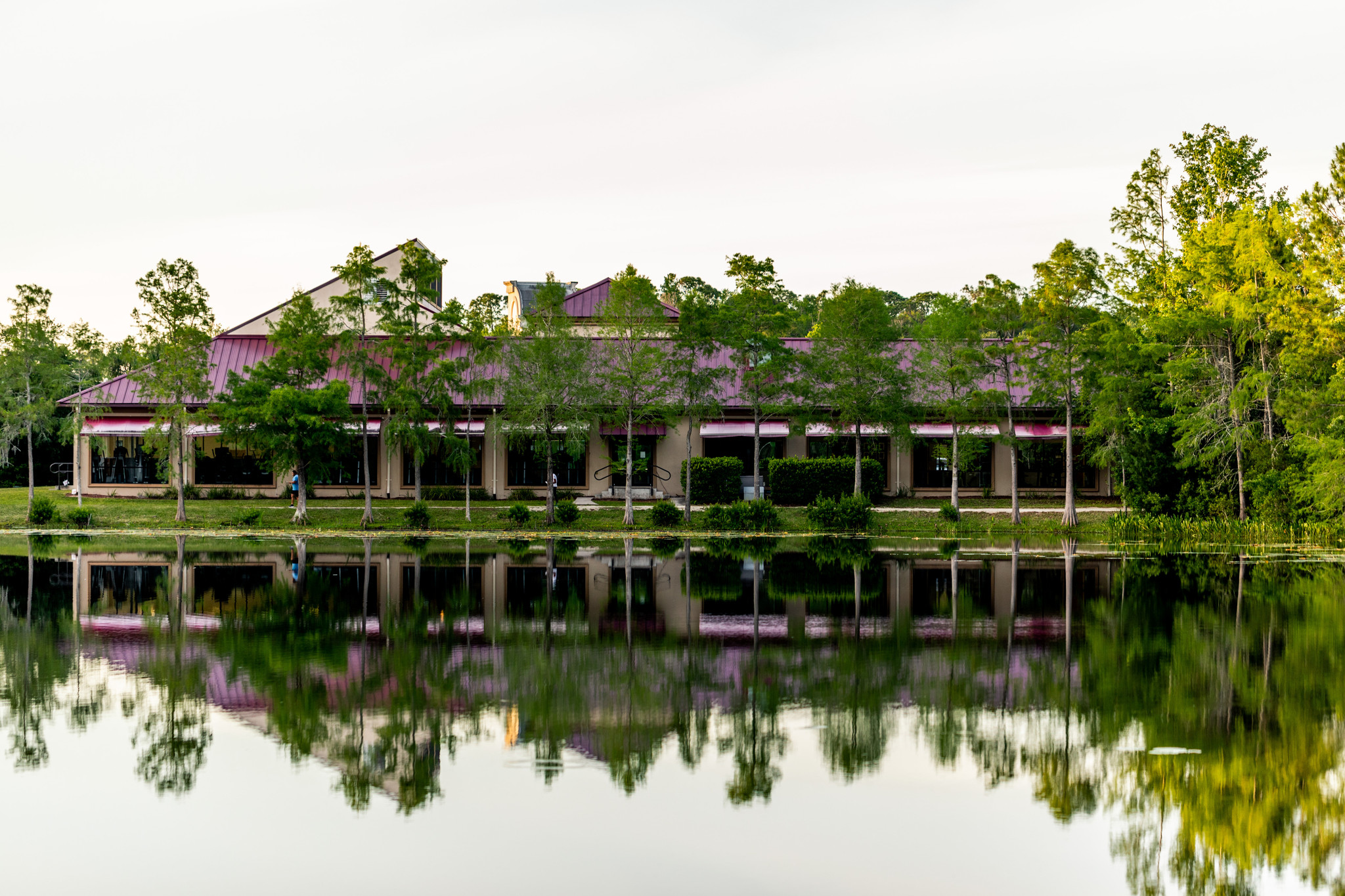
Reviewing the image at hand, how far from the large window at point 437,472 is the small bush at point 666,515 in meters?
8.76

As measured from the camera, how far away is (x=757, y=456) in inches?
1469

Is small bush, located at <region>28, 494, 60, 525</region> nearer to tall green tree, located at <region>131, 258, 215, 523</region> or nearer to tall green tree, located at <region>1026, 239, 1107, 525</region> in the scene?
tall green tree, located at <region>131, 258, 215, 523</region>

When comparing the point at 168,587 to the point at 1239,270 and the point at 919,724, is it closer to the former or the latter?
the point at 919,724

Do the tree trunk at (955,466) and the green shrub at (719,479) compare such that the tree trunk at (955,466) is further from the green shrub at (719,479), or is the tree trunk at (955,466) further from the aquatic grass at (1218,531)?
the green shrub at (719,479)

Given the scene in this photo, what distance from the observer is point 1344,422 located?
29.5 m

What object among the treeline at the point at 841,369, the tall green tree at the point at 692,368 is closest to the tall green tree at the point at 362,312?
the treeline at the point at 841,369

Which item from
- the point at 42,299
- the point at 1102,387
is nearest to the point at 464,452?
the point at 42,299

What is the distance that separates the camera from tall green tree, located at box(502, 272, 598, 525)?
35375 mm

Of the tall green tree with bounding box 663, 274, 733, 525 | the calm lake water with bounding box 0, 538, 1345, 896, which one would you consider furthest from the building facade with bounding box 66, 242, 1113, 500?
→ the calm lake water with bounding box 0, 538, 1345, 896

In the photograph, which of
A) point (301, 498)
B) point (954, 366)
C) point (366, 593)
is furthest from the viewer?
point (954, 366)

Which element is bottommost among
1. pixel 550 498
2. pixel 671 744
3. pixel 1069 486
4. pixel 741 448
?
pixel 671 744

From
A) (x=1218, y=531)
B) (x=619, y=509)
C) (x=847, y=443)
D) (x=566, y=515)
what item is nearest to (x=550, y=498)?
(x=566, y=515)

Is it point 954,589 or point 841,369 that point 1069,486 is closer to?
point 841,369

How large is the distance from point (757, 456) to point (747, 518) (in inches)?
135
